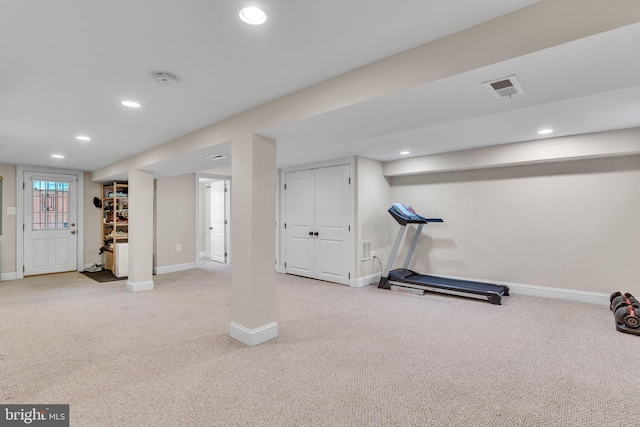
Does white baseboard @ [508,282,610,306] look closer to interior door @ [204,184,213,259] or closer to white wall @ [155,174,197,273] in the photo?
white wall @ [155,174,197,273]

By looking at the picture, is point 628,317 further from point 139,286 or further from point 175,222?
point 175,222

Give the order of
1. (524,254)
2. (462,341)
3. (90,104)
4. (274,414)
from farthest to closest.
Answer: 1. (524,254)
2. (462,341)
3. (90,104)
4. (274,414)

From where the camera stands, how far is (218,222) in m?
8.23

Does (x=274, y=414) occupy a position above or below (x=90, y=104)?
below

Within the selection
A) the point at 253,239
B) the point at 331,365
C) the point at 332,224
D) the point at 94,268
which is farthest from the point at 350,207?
the point at 94,268

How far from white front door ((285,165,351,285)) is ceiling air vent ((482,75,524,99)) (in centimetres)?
350

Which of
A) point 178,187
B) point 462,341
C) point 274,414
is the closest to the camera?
point 274,414

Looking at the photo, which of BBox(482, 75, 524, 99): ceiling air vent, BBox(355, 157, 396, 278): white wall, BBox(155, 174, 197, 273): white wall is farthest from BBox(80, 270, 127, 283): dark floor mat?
BBox(482, 75, 524, 99): ceiling air vent

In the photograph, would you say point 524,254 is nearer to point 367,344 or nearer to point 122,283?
point 367,344

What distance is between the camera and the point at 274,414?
1.91m

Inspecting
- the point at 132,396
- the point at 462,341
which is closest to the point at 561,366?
the point at 462,341

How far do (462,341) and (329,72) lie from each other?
2.73m

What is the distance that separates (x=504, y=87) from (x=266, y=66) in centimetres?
152

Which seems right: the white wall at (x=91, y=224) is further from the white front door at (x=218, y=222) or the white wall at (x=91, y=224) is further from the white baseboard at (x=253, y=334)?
the white baseboard at (x=253, y=334)
